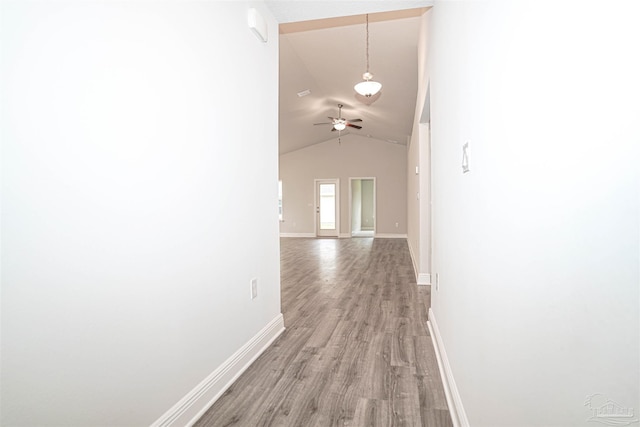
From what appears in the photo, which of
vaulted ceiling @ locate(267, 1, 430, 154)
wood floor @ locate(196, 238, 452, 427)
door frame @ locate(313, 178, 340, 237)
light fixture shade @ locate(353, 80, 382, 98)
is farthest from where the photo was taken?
door frame @ locate(313, 178, 340, 237)

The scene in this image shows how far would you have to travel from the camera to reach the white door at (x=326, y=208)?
460 inches

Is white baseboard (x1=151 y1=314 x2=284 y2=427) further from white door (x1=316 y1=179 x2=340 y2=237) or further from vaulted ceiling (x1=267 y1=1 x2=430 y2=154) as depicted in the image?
white door (x1=316 y1=179 x2=340 y2=237)

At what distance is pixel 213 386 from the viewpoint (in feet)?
5.93

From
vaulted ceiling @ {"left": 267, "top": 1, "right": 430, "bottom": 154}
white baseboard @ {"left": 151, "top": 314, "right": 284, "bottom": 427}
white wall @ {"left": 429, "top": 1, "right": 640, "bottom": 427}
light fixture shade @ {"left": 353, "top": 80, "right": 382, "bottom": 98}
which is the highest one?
vaulted ceiling @ {"left": 267, "top": 1, "right": 430, "bottom": 154}

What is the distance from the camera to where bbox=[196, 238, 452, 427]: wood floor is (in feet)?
5.51

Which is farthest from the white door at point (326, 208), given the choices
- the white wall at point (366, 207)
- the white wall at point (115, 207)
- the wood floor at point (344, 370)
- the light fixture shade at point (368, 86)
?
the white wall at point (115, 207)

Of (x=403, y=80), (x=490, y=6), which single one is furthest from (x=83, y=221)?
(x=403, y=80)

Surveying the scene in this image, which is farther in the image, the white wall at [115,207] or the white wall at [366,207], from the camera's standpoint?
the white wall at [366,207]

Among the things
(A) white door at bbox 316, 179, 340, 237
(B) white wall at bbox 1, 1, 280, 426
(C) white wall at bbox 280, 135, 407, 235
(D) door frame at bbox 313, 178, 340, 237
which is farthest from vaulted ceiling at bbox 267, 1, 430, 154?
(A) white door at bbox 316, 179, 340, 237

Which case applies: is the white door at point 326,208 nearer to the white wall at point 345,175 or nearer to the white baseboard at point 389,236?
the white wall at point 345,175

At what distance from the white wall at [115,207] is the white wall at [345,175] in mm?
9471

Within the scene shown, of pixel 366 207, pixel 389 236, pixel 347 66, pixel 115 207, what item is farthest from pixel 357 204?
pixel 115 207

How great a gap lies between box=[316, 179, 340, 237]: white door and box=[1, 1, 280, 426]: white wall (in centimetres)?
965

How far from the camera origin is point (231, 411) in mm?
1717
